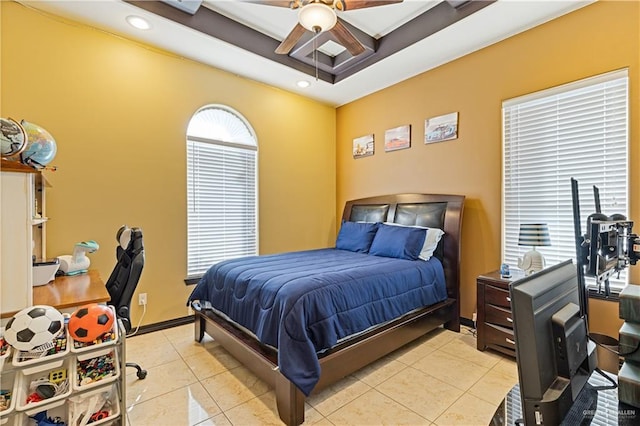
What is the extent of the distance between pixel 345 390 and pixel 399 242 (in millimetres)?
1538

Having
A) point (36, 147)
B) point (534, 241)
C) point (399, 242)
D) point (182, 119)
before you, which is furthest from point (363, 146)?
point (36, 147)

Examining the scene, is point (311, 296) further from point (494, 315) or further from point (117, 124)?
point (117, 124)

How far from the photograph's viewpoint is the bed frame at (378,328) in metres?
1.91

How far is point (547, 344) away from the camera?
29.0 inches

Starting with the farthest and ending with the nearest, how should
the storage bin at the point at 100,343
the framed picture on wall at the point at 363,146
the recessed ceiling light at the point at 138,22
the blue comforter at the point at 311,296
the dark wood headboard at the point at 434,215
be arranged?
the framed picture on wall at the point at 363,146 < the dark wood headboard at the point at 434,215 < the recessed ceiling light at the point at 138,22 < the blue comforter at the point at 311,296 < the storage bin at the point at 100,343

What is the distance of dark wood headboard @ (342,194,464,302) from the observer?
311 cm

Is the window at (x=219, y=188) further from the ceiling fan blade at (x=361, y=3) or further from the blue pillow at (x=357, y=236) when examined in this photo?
the ceiling fan blade at (x=361, y=3)

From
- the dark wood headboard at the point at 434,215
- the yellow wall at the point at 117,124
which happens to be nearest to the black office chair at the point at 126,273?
the yellow wall at the point at 117,124

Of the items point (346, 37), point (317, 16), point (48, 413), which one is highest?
point (346, 37)

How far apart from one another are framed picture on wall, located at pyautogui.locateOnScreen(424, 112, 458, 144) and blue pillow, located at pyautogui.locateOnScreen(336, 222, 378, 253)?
127cm

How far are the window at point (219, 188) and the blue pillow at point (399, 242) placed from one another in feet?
5.50

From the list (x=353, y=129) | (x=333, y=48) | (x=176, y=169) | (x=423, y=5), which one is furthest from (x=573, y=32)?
(x=176, y=169)

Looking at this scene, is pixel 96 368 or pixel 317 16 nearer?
pixel 96 368

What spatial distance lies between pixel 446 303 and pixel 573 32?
2700 millimetres
